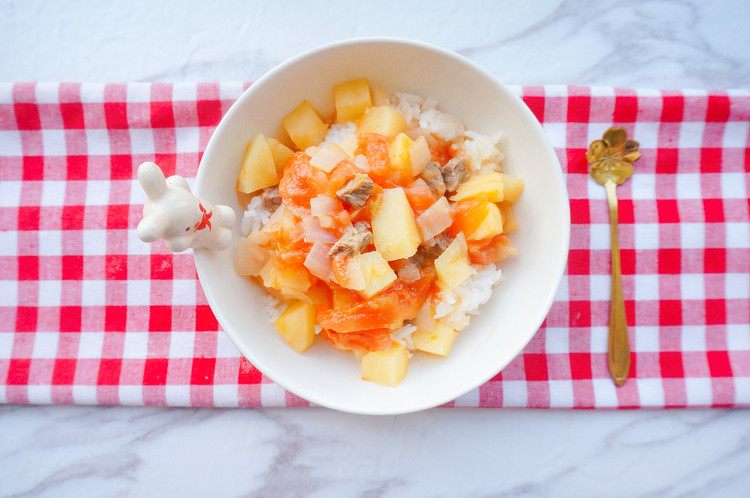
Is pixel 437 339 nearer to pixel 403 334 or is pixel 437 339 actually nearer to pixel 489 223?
pixel 403 334

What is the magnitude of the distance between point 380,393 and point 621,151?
5.25 ft

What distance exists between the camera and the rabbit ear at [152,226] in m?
1.55

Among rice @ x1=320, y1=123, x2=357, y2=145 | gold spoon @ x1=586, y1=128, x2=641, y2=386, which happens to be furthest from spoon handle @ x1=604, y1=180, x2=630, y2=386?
rice @ x1=320, y1=123, x2=357, y2=145

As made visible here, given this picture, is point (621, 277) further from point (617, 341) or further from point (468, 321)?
point (468, 321)

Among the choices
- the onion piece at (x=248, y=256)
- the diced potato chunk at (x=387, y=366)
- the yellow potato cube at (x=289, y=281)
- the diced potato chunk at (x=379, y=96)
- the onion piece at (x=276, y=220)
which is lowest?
the diced potato chunk at (x=387, y=366)

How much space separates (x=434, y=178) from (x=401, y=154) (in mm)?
176

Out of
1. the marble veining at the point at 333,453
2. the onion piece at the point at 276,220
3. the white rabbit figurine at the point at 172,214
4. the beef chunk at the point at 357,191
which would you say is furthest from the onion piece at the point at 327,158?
the marble veining at the point at 333,453

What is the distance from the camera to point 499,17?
262cm

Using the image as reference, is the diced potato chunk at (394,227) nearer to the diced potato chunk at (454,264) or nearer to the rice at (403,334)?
the diced potato chunk at (454,264)

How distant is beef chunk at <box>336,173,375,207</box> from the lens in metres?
1.96

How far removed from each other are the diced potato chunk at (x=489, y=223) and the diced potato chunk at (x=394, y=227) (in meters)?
0.24

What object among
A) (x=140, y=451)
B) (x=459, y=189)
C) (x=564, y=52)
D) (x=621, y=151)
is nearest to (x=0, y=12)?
(x=140, y=451)

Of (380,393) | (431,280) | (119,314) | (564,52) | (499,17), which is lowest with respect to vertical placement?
(380,393)

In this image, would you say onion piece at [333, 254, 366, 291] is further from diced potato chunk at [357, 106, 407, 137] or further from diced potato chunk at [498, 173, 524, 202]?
diced potato chunk at [498, 173, 524, 202]
